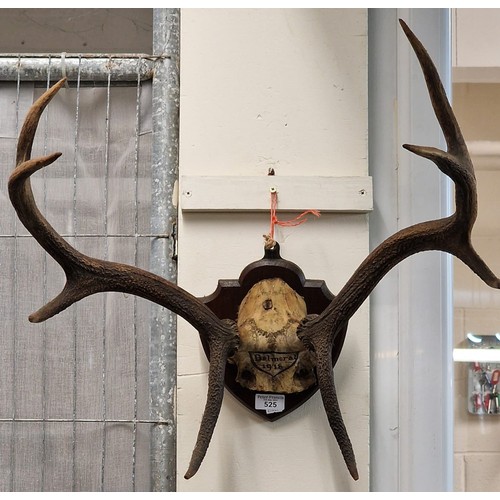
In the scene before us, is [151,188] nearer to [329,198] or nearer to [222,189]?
[222,189]

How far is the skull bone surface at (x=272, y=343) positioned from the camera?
124 cm

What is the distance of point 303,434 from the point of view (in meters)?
1.37

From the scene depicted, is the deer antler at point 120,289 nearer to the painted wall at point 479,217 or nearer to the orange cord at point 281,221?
the orange cord at point 281,221

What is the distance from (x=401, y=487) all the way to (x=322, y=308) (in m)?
0.41

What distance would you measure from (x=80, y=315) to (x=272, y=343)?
1.45ft

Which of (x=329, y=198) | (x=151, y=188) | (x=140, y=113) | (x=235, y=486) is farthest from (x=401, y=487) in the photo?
(x=140, y=113)

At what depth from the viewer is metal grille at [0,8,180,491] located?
143 cm

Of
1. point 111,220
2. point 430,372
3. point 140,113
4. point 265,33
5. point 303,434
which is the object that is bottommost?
point 303,434

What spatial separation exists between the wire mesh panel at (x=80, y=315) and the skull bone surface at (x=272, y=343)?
0.25 m

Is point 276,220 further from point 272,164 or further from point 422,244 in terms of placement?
point 422,244

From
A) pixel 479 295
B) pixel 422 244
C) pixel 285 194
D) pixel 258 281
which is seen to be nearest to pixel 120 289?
pixel 258 281

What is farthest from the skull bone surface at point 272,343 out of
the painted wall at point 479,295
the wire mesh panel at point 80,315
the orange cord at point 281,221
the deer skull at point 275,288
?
the painted wall at point 479,295

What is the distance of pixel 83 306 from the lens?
4.77ft

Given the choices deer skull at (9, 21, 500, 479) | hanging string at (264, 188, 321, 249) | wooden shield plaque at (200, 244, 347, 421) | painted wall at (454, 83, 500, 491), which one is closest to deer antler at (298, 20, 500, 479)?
deer skull at (9, 21, 500, 479)
